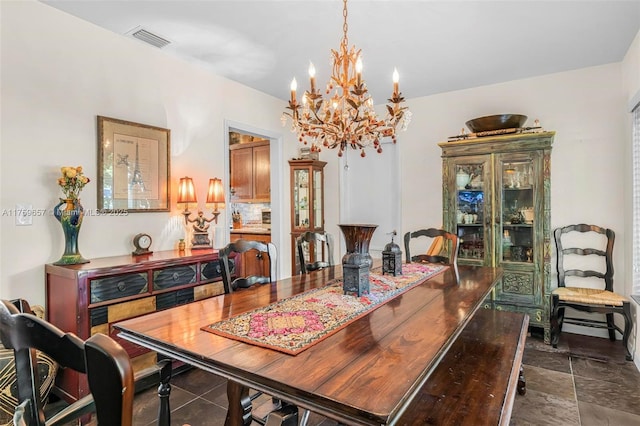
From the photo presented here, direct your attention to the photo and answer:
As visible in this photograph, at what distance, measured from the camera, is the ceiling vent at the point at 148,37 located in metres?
2.87

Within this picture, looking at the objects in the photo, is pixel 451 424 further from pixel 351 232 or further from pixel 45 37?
pixel 45 37

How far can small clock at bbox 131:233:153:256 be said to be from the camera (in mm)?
2963

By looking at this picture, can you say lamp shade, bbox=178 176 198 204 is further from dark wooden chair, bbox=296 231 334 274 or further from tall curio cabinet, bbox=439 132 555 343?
tall curio cabinet, bbox=439 132 555 343

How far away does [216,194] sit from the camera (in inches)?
140

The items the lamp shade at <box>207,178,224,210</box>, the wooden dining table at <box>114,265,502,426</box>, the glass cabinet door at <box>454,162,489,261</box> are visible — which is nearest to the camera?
the wooden dining table at <box>114,265,502,426</box>

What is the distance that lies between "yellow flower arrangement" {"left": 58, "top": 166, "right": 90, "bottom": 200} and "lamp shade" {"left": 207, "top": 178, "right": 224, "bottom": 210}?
1152mm

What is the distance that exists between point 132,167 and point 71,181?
0.58 m

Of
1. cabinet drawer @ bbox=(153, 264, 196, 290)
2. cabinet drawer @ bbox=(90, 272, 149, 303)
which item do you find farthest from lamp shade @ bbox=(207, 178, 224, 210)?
cabinet drawer @ bbox=(90, 272, 149, 303)

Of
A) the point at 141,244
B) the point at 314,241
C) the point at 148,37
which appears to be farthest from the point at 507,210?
the point at 148,37

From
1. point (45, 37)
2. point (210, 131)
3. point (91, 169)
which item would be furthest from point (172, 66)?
point (91, 169)

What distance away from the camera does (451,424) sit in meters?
1.36

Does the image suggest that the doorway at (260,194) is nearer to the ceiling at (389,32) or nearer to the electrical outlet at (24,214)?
Answer: the ceiling at (389,32)

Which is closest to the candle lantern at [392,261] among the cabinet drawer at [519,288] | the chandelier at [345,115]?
the chandelier at [345,115]

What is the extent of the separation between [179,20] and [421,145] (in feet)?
10.3
